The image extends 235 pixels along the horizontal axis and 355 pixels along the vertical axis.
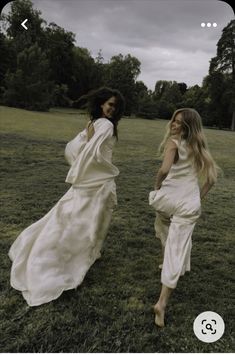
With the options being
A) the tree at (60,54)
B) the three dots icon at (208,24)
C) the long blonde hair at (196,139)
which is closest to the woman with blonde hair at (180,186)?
the long blonde hair at (196,139)

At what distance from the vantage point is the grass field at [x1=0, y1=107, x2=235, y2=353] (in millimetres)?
2508

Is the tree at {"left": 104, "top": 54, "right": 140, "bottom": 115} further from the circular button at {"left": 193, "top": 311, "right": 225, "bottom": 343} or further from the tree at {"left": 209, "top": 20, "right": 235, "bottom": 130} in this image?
the circular button at {"left": 193, "top": 311, "right": 225, "bottom": 343}

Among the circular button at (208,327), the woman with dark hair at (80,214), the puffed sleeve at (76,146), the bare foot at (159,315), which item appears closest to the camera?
the circular button at (208,327)

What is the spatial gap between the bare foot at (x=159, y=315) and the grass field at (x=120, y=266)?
48mm

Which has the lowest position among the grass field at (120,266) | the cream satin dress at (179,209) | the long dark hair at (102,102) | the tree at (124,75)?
the grass field at (120,266)

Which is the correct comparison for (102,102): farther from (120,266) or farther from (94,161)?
(120,266)

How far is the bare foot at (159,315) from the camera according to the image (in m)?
2.70

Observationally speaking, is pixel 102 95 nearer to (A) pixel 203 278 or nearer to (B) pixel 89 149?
(B) pixel 89 149

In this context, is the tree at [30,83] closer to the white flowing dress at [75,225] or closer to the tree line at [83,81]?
the tree line at [83,81]

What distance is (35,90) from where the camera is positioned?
3176mm

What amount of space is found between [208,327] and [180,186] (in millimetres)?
907

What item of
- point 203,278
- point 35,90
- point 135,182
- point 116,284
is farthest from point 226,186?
point 35,90

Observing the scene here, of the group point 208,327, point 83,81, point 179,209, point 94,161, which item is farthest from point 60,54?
point 208,327

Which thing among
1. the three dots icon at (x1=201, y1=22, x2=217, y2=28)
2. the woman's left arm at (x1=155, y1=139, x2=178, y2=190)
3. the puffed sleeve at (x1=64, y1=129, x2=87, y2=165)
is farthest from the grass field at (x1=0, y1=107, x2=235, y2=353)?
the three dots icon at (x1=201, y1=22, x2=217, y2=28)
